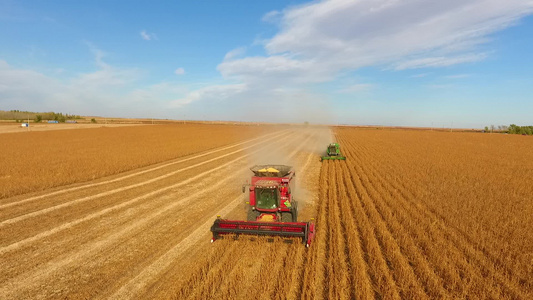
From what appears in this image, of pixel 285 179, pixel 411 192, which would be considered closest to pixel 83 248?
pixel 285 179

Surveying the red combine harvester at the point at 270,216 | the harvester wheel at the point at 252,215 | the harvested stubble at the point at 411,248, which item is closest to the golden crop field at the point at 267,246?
the harvested stubble at the point at 411,248

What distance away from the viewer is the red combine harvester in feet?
24.1

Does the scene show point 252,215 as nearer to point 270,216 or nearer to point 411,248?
point 270,216

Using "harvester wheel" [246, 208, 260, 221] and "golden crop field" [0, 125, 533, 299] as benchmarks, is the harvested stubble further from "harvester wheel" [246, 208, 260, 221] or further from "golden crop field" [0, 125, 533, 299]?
"harvester wheel" [246, 208, 260, 221]

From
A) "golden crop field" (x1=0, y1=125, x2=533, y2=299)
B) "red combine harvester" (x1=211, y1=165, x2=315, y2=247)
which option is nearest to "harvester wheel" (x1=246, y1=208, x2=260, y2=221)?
"red combine harvester" (x1=211, y1=165, x2=315, y2=247)

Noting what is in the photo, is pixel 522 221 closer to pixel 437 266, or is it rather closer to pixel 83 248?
pixel 437 266

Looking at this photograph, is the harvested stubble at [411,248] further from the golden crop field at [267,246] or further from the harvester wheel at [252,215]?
the harvester wheel at [252,215]

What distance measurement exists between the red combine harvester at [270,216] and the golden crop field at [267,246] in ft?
1.72

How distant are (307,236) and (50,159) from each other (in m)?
23.7

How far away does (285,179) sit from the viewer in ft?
27.6

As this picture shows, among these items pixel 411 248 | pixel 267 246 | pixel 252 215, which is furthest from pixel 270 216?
pixel 411 248

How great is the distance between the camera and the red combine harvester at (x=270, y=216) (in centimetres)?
735

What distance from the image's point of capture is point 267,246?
7637mm

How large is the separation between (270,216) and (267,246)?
104 cm
